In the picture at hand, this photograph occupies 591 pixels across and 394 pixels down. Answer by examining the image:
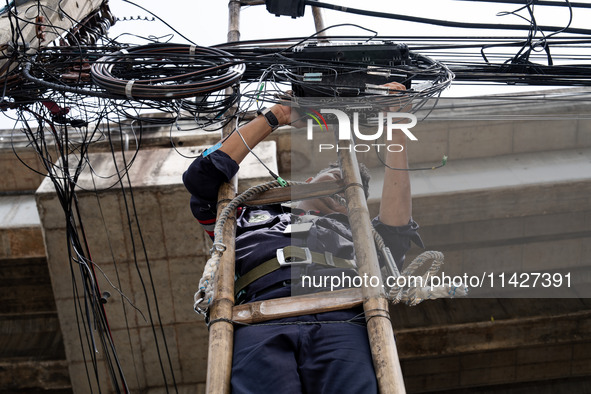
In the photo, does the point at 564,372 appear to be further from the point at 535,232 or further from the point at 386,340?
the point at 386,340

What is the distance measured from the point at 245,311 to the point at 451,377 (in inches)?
242

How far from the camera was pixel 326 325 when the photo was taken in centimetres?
334

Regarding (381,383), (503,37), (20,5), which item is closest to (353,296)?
(381,383)

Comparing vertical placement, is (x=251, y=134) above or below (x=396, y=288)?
above

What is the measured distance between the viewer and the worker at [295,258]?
309 cm

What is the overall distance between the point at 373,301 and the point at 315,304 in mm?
326

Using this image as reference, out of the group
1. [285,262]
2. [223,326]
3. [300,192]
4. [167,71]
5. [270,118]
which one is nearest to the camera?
[223,326]

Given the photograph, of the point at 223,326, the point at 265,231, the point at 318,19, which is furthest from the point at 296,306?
the point at 318,19

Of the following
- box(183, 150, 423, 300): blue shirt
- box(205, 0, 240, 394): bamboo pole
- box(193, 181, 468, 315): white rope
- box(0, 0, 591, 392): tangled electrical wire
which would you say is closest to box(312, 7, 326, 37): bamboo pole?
box(0, 0, 591, 392): tangled electrical wire

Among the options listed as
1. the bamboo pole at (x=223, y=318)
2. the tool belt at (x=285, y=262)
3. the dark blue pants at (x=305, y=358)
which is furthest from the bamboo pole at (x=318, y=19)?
the dark blue pants at (x=305, y=358)

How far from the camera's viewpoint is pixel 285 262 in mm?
3691

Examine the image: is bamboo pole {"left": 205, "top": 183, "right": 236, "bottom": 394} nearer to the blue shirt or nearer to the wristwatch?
the blue shirt

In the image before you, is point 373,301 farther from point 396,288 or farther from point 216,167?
point 216,167

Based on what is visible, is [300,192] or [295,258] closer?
[295,258]
